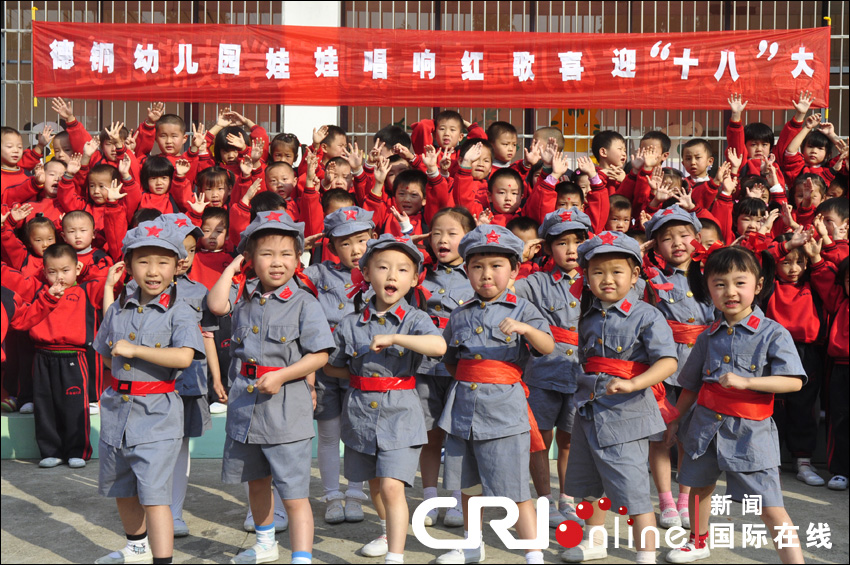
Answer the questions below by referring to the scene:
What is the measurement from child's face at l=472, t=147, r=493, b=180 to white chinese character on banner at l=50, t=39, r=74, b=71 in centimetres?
401

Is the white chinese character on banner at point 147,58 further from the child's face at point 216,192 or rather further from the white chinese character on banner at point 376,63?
the child's face at point 216,192

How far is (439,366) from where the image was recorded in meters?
4.23

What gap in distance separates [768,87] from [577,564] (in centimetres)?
525

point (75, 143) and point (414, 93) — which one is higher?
point (414, 93)

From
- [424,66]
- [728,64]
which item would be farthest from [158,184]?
[728,64]

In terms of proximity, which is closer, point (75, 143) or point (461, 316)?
point (461, 316)

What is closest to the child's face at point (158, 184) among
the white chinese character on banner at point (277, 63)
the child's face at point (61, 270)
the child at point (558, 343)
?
the child's face at point (61, 270)

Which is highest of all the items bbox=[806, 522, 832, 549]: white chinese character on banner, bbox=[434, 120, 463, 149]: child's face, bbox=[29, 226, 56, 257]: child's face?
bbox=[434, 120, 463, 149]: child's face

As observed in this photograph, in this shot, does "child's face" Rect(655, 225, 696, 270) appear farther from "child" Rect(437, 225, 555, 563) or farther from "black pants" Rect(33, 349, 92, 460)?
"black pants" Rect(33, 349, 92, 460)

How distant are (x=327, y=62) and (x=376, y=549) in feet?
16.6

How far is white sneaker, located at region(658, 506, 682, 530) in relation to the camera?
4.18m

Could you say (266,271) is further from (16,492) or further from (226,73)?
(226,73)

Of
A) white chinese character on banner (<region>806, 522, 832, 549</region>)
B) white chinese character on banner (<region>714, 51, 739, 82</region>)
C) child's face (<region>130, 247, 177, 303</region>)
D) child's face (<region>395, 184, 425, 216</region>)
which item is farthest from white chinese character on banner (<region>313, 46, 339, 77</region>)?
white chinese character on banner (<region>806, 522, 832, 549</region>)

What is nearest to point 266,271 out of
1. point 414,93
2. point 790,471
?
point 790,471
